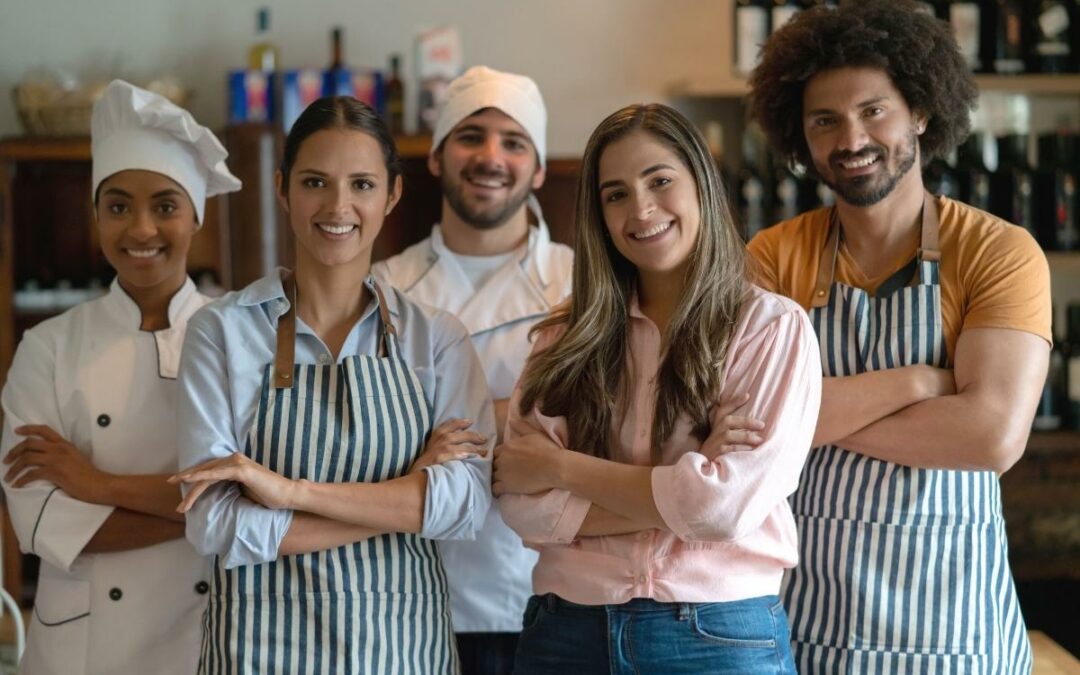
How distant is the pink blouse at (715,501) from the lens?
1.60m

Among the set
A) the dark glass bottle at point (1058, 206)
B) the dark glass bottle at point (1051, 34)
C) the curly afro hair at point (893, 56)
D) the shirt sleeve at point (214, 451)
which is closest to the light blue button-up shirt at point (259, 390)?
the shirt sleeve at point (214, 451)

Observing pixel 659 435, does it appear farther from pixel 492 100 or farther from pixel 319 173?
pixel 492 100

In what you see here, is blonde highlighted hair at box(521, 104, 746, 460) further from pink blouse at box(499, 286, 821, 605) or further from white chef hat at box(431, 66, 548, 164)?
white chef hat at box(431, 66, 548, 164)

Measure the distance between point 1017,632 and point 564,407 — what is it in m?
0.87

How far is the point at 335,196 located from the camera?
184 cm

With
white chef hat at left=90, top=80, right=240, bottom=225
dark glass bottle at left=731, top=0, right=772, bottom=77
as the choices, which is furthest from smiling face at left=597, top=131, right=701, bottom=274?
dark glass bottle at left=731, top=0, right=772, bottom=77


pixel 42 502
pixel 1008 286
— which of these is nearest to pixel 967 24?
pixel 1008 286

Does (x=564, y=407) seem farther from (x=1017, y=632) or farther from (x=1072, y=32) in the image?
(x=1072, y=32)

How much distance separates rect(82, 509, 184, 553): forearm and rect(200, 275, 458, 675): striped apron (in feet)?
0.68

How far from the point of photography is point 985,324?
1.88 metres

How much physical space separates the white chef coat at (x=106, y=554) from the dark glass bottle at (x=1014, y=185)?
2827 millimetres

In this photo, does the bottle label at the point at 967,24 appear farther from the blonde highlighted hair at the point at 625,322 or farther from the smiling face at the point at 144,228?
the smiling face at the point at 144,228

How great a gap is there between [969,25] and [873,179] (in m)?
2.19

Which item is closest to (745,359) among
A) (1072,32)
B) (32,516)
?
(32,516)
